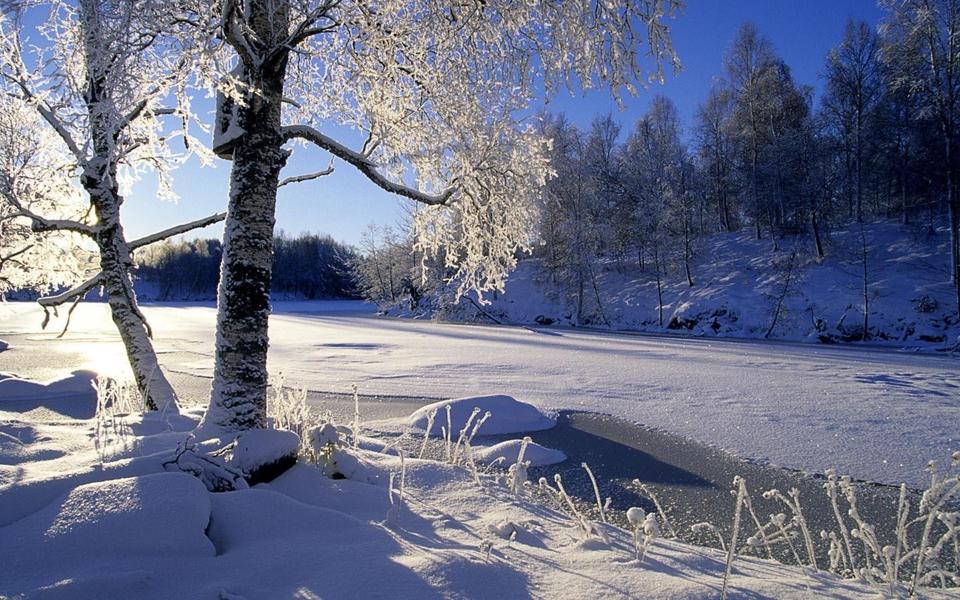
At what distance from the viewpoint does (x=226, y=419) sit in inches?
140

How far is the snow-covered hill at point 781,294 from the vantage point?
68.9 ft

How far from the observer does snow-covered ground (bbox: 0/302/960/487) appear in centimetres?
619

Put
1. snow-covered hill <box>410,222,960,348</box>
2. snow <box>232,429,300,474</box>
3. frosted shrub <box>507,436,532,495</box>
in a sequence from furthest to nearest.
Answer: snow-covered hill <box>410,222,960,348</box> → frosted shrub <box>507,436,532,495</box> → snow <box>232,429,300,474</box>

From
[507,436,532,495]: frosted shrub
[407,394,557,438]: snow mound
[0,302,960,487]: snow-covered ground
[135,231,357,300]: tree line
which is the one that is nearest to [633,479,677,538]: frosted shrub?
[507,436,532,495]: frosted shrub

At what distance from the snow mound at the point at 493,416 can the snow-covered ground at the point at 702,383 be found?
0.73 metres

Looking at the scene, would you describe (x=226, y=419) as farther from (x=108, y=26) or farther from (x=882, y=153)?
(x=882, y=153)

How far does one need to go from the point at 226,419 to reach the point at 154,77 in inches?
97.7

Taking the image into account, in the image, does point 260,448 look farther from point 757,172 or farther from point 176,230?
point 757,172

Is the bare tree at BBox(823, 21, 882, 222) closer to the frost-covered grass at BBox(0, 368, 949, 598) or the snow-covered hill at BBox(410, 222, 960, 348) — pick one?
the snow-covered hill at BBox(410, 222, 960, 348)

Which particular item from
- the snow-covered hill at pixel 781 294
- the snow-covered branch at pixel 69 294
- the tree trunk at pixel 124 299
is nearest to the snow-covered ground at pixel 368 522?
the tree trunk at pixel 124 299

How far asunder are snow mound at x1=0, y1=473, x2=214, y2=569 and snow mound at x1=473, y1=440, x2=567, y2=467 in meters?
3.60

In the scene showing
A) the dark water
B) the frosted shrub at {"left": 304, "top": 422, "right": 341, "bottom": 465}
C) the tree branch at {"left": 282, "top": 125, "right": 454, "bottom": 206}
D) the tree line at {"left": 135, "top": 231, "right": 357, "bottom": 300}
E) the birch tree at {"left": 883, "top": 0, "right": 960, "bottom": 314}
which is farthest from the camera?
the tree line at {"left": 135, "top": 231, "right": 357, "bottom": 300}

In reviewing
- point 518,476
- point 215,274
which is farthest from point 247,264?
point 215,274

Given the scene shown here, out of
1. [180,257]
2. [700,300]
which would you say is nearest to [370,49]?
[700,300]
